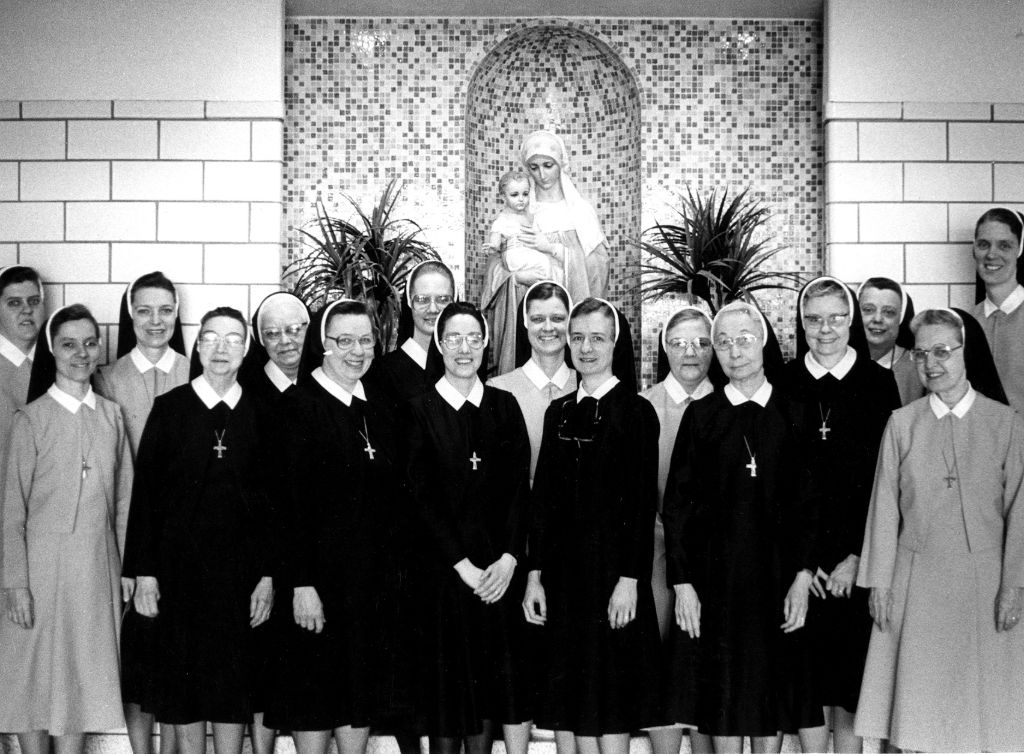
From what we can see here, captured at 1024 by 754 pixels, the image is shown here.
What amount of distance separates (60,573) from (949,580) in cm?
353

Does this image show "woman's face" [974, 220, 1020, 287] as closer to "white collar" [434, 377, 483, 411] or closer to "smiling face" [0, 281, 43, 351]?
"white collar" [434, 377, 483, 411]

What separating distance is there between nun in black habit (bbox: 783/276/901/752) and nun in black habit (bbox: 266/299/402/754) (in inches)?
67.3

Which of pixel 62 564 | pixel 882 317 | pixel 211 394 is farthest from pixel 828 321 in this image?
pixel 62 564

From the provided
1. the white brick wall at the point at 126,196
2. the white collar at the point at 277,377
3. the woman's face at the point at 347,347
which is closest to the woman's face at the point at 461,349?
the woman's face at the point at 347,347

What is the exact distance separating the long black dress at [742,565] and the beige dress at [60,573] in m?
2.30

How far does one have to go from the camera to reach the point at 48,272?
7.13 m

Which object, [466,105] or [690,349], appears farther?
[466,105]

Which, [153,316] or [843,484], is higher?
[153,316]

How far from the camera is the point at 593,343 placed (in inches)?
192

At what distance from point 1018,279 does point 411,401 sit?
3.20 metres

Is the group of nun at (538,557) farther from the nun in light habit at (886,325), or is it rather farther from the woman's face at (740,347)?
the nun in light habit at (886,325)

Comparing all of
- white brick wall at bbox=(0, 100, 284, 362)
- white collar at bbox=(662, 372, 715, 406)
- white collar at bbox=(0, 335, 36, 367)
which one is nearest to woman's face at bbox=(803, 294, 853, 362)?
white collar at bbox=(662, 372, 715, 406)

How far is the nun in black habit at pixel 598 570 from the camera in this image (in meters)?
4.66

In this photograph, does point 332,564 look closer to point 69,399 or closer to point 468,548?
point 468,548
